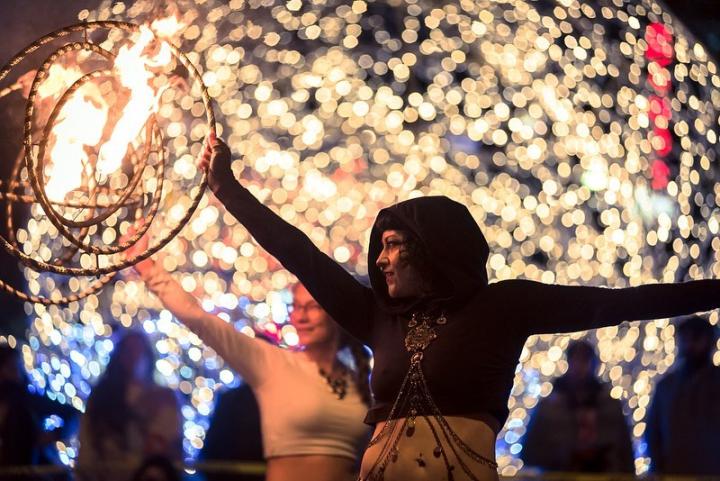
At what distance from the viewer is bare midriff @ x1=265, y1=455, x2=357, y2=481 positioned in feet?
12.9

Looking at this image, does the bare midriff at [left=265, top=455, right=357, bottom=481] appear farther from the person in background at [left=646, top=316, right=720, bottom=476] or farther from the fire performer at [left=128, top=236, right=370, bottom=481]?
the person in background at [left=646, top=316, right=720, bottom=476]

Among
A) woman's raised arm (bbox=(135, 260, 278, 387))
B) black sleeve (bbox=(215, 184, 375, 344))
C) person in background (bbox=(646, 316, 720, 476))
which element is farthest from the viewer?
person in background (bbox=(646, 316, 720, 476))

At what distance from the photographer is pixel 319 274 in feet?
9.49

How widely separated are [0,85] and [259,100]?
1003 millimetres

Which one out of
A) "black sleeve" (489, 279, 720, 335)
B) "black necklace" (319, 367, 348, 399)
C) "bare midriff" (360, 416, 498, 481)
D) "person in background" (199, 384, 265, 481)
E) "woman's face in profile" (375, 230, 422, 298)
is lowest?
"person in background" (199, 384, 265, 481)

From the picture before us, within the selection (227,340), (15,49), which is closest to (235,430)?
(227,340)

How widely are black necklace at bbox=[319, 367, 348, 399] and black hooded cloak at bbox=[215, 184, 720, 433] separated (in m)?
1.13

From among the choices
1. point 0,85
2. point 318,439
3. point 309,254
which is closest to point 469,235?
point 309,254

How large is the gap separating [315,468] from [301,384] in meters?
0.29

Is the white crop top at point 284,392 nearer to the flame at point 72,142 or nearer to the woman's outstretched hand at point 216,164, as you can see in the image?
the flame at point 72,142

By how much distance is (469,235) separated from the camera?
2.83 metres

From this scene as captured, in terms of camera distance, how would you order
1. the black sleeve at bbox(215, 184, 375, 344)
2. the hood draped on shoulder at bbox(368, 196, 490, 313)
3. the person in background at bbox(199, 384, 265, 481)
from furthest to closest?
the person in background at bbox(199, 384, 265, 481) → the black sleeve at bbox(215, 184, 375, 344) → the hood draped on shoulder at bbox(368, 196, 490, 313)

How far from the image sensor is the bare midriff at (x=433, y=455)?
2691mm

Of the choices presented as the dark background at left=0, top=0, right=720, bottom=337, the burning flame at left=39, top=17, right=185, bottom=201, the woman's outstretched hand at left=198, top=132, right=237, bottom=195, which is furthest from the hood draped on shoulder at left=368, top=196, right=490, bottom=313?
the dark background at left=0, top=0, right=720, bottom=337
